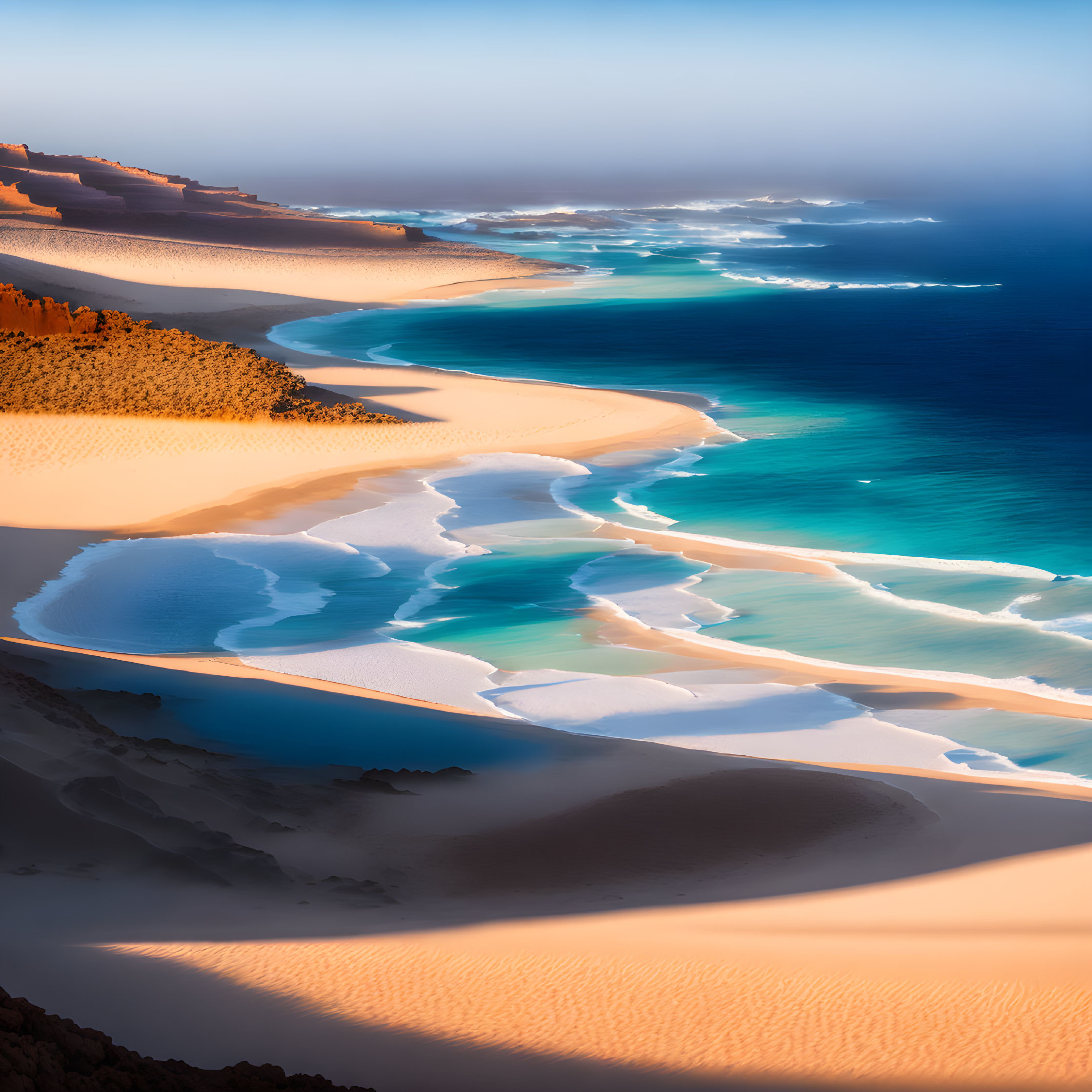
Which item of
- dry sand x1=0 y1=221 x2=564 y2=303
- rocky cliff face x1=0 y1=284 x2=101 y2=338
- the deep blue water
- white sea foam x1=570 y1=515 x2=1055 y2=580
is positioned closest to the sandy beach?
white sea foam x1=570 y1=515 x2=1055 y2=580

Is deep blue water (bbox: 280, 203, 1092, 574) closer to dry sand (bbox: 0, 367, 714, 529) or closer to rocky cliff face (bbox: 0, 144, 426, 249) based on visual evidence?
dry sand (bbox: 0, 367, 714, 529)

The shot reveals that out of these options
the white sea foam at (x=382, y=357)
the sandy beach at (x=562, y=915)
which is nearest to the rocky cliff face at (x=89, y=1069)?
the sandy beach at (x=562, y=915)

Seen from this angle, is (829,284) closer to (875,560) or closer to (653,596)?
(875,560)

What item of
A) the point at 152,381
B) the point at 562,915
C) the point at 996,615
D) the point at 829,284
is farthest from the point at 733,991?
the point at 829,284

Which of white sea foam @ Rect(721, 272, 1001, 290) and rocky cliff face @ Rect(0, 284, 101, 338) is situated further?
white sea foam @ Rect(721, 272, 1001, 290)

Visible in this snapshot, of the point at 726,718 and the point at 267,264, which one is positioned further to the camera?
the point at 267,264

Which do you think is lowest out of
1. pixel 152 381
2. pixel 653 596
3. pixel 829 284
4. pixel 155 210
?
pixel 653 596

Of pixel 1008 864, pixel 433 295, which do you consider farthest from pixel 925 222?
pixel 1008 864
